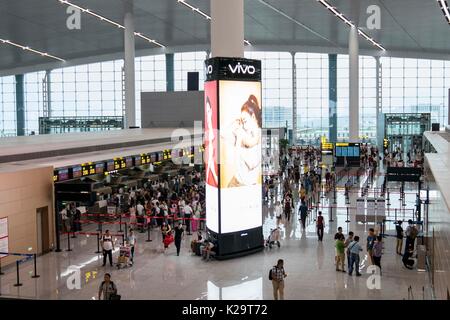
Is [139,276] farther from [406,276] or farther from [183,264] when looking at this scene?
[406,276]

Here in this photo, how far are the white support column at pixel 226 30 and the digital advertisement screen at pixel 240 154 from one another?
92cm

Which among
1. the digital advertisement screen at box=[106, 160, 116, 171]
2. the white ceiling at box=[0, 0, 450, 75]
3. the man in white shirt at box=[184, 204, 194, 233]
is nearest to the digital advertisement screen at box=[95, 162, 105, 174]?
the digital advertisement screen at box=[106, 160, 116, 171]

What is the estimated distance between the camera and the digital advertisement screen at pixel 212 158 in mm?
15602

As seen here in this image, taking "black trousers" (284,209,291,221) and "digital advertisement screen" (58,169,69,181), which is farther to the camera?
"black trousers" (284,209,291,221)

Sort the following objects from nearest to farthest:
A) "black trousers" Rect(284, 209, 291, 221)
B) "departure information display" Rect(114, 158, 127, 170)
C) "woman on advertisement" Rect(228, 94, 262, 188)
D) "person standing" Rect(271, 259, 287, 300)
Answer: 1. "person standing" Rect(271, 259, 287, 300)
2. "woman on advertisement" Rect(228, 94, 262, 188)
3. "black trousers" Rect(284, 209, 291, 221)
4. "departure information display" Rect(114, 158, 127, 170)

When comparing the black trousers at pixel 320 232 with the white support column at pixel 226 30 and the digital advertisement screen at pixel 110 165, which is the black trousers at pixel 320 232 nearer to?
the white support column at pixel 226 30

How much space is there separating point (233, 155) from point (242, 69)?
2290mm

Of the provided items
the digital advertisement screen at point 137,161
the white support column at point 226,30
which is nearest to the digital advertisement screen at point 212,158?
the white support column at point 226,30

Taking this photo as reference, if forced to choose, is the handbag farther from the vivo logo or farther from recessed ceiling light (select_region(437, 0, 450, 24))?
recessed ceiling light (select_region(437, 0, 450, 24))

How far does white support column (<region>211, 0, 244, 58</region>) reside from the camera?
1602 centimetres

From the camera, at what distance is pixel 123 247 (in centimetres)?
1445

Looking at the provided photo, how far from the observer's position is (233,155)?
15820 mm
